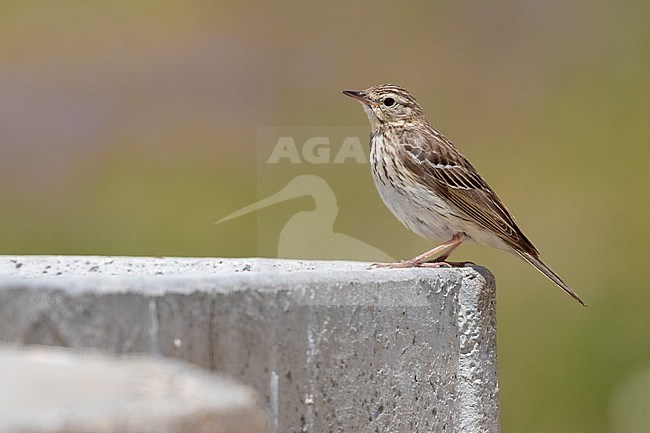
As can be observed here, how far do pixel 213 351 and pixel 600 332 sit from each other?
8.07 meters

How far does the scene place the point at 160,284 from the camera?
3.47m

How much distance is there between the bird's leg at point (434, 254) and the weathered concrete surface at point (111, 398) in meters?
2.13

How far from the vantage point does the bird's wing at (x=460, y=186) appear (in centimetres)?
619

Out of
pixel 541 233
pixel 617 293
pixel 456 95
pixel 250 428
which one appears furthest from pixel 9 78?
pixel 250 428

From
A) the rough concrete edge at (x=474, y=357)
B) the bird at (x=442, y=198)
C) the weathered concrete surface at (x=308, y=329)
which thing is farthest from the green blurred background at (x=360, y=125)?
the weathered concrete surface at (x=308, y=329)

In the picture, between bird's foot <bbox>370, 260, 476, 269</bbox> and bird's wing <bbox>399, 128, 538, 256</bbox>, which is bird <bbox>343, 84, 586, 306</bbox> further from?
bird's foot <bbox>370, 260, 476, 269</bbox>

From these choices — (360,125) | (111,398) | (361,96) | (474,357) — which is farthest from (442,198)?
(360,125)

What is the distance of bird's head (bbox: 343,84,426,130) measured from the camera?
22.3 ft

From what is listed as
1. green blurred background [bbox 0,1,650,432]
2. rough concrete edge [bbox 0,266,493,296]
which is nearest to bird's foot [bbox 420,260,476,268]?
rough concrete edge [bbox 0,266,493,296]

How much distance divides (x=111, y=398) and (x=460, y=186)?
12.2 feet

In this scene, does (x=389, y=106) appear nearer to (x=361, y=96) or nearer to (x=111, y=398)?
(x=361, y=96)

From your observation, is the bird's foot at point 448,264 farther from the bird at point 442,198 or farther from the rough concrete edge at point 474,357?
the bird at point 442,198

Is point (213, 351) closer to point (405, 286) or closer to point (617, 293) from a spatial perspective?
point (405, 286)

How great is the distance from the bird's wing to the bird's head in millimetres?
315
